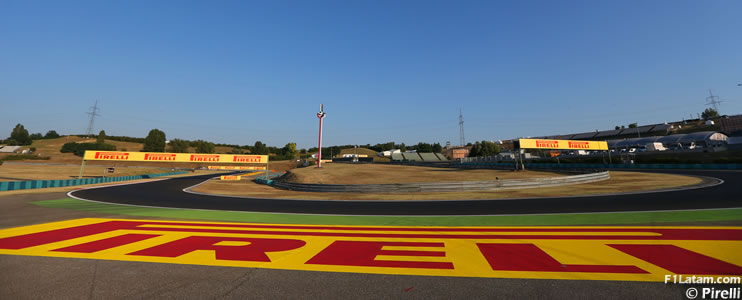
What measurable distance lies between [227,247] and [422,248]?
4.19 m

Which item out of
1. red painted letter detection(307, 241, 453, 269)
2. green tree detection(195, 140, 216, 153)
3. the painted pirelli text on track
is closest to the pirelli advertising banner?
the painted pirelli text on track

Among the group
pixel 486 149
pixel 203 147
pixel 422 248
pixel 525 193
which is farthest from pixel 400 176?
pixel 203 147

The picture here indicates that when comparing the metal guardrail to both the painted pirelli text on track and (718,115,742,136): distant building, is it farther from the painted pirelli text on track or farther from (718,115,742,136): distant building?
(718,115,742,136): distant building

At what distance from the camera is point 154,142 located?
99.8 m

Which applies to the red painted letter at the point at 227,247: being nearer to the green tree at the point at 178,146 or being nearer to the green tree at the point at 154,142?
the green tree at the point at 178,146

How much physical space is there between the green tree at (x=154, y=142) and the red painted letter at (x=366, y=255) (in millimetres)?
121201

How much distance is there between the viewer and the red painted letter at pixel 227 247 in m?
5.18

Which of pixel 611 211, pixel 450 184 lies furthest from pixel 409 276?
pixel 450 184

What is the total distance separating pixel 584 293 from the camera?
10.9 ft

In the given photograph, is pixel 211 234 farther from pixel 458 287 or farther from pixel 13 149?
pixel 13 149

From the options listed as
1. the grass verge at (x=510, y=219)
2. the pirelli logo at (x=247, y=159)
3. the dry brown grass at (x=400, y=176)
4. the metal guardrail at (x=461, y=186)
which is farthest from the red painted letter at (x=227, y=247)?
the pirelli logo at (x=247, y=159)

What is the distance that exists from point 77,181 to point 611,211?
1667 inches

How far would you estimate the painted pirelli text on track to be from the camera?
420 cm

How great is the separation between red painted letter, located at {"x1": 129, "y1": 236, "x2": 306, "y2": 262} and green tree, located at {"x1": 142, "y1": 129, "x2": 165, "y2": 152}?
11850 centimetres
